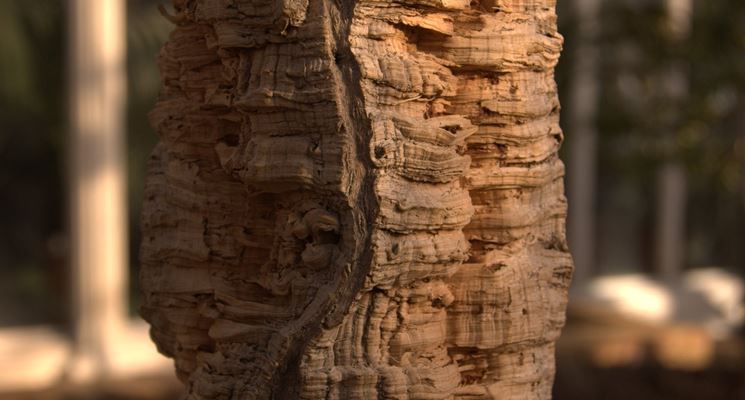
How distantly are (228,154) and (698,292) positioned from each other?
780 centimetres

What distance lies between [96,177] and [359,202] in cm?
458

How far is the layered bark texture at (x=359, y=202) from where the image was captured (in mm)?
1831

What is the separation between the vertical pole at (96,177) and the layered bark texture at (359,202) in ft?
13.0

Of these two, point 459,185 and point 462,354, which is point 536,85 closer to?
point 459,185

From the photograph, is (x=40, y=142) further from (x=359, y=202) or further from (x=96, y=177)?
(x=359, y=202)

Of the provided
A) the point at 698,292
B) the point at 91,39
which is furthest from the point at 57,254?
the point at 698,292

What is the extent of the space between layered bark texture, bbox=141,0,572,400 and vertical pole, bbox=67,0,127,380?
3951 mm

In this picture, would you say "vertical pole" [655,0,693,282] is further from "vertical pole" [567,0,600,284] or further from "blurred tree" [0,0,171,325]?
"blurred tree" [0,0,171,325]

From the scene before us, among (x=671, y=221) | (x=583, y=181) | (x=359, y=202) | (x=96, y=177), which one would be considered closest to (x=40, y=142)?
(x=96, y=177)

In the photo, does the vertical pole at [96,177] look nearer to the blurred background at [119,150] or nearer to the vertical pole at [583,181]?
the blurred background at [119,150]

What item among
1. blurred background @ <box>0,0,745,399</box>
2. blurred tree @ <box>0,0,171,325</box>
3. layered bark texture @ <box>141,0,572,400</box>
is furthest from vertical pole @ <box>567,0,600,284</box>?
layered bark texture @ <box>141,0,572,400</box>

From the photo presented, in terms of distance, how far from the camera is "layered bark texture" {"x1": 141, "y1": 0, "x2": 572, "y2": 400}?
6.01 feet

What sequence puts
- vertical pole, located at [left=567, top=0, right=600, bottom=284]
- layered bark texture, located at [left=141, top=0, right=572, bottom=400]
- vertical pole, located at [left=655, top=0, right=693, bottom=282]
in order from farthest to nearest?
vertical pole, located at [left=655, top=0, right=693, bottom=282] < vertical pole, located at [left=567, top=0, right=600, bottom=284] < layered bark texture, located at [left=141, top=0, right=572, bottom=400]

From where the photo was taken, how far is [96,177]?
6121mm
